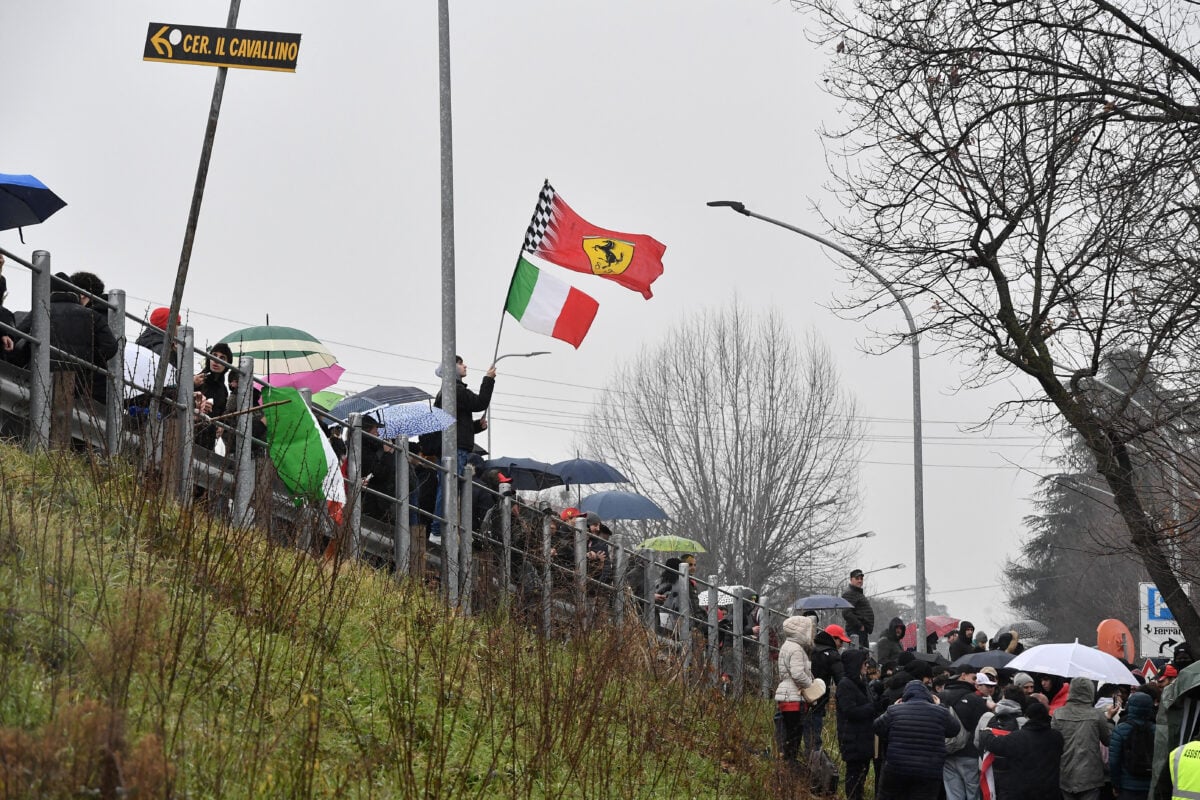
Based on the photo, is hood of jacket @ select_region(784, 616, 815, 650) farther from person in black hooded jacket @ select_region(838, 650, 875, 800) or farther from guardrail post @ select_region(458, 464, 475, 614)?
guardrail post @ select_region(458, 464, 475, 614)

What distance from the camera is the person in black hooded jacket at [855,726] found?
14.4 metres

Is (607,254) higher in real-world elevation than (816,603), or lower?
higher

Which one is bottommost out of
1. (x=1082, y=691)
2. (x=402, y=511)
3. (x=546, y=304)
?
(x=1082, y=691)

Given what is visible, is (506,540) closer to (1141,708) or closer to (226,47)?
(1141,708)

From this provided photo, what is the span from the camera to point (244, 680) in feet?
24.0

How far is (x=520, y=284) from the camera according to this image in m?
15.9

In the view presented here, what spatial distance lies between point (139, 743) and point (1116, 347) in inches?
456

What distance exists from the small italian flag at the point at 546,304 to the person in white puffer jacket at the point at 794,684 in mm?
3645

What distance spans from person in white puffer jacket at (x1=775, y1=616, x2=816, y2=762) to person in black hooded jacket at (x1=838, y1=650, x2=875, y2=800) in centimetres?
51

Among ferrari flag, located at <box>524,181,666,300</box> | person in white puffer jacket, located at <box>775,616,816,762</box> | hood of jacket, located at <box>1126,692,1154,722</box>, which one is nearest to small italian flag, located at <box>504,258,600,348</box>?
ferrari flag, located at <box>524,181,666,300</box>

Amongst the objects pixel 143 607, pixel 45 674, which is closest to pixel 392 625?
pixel 143 607

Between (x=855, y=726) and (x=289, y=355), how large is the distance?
7.26m

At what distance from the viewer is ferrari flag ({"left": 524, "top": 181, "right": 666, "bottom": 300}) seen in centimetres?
1652

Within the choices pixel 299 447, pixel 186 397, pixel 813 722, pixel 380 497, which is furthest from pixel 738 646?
pixel 186 397
